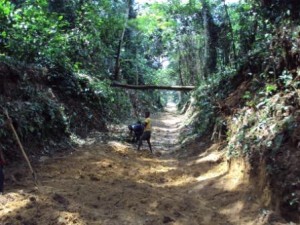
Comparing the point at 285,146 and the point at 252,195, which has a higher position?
the point at 285,146

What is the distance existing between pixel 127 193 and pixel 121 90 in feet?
56.5

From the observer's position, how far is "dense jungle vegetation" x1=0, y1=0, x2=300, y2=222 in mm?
7730

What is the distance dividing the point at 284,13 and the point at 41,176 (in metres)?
7.52

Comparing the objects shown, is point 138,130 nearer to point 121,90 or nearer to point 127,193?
point 127,193

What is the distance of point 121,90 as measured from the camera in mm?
25047

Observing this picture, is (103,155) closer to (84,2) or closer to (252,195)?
(252,195)

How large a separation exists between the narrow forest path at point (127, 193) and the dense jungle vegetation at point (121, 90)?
2.31 feet

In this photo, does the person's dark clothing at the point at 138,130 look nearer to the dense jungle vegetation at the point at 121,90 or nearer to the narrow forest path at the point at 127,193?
the dense jungle vegetation at the point at 121,90

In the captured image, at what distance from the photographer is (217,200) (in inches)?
318

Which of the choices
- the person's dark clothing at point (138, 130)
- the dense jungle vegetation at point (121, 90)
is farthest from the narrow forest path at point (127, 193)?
the person's dark clothing at point (138, 130)

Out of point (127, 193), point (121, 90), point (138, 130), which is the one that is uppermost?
point (121, 90)

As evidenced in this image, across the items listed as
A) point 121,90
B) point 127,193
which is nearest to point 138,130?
point 127,193

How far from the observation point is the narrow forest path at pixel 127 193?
673 cm

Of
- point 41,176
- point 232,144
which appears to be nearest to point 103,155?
point 41,176
